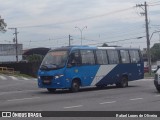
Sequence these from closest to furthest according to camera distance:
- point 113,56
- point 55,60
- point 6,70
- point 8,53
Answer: point 55,60 → point 113,56 → point 6,70 → point 8,53

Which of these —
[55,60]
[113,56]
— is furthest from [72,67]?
[113,56]

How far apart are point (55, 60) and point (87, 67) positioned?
8.28ft

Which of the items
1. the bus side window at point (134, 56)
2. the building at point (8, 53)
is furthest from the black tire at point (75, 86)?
the building at point (8, 53)

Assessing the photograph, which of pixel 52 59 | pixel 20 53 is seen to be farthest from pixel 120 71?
pixel 20 53

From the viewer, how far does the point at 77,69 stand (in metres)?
26.5

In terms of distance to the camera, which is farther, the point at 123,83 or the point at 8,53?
the point at 8,53

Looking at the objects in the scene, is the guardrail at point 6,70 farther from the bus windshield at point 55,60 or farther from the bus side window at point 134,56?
the bus windshield at point 55,60

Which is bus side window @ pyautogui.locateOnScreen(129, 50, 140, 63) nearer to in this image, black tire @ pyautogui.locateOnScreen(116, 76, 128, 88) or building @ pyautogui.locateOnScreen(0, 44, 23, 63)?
black tire @ pyautogui.locateOnScreen(116, 76, 128, 88)

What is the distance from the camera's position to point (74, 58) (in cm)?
2623

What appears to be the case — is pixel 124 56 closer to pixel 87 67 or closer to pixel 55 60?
pixel 87 67

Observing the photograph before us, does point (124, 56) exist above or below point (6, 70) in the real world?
above

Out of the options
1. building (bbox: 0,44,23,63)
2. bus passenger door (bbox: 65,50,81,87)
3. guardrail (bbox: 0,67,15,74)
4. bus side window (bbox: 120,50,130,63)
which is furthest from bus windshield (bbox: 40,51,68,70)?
building (bbox: 0,44,23,63)

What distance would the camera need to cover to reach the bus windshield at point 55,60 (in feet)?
83.7

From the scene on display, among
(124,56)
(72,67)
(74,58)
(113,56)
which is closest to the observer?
(72,67)
